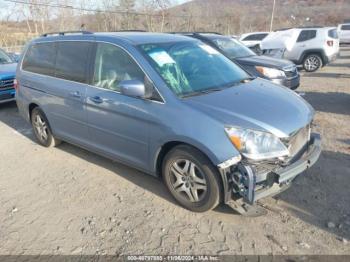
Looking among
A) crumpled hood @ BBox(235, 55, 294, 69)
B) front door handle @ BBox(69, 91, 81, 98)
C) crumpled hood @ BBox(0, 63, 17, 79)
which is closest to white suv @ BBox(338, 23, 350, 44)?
crumpled hood @ BBox(235, 55, 294, 69)

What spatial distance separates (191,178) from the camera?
3439mm

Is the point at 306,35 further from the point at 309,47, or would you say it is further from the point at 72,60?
the point at 72,60

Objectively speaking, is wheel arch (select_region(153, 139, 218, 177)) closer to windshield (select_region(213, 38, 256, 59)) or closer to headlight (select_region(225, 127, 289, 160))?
headlight (select_region(225, 127, 289, 160))

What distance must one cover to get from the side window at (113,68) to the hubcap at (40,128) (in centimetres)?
182

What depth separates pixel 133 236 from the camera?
324cm

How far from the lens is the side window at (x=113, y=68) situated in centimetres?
381

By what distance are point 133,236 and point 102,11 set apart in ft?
101

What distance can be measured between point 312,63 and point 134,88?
11931 millimetres

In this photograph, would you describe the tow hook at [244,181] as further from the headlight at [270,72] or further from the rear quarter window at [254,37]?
the rear quarter window at [254,37]

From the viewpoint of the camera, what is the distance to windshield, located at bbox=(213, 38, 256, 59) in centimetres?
839

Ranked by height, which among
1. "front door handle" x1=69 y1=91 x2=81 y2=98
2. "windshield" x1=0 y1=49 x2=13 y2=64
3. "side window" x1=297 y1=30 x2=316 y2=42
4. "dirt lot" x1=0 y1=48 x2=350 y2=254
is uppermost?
"side window" x1=297 y1=30 x2=316 y2=42

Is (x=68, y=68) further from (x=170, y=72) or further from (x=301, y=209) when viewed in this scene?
(x=301, y=209)

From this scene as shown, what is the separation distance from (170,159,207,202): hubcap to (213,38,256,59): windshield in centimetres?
542

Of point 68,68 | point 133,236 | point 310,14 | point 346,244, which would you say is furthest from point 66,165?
point 310,14
